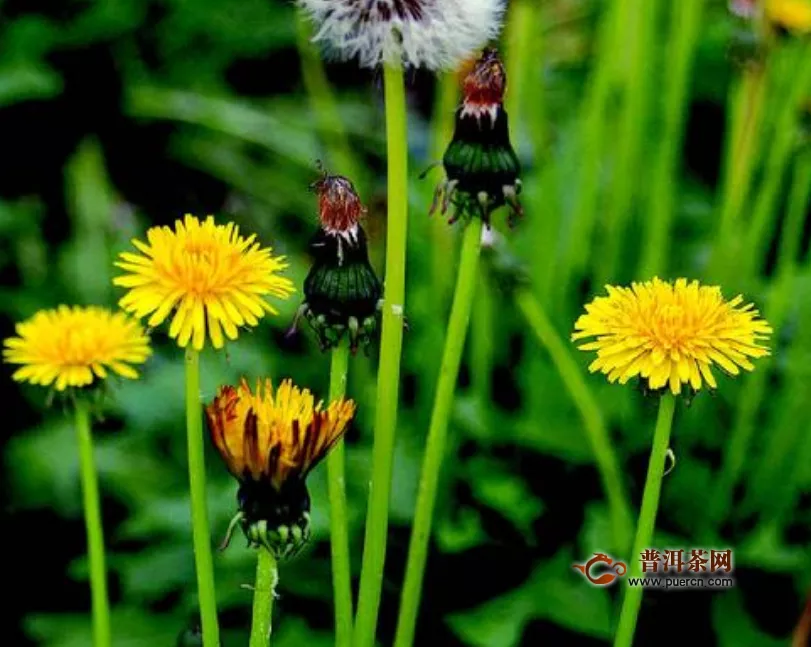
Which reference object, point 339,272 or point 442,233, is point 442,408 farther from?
point 442,233

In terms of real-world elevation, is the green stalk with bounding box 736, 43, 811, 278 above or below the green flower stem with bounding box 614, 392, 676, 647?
above

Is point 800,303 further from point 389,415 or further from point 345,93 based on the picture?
point 345,93

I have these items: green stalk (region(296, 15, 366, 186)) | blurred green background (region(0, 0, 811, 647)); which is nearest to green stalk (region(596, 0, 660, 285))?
blurred green background (region(0, 0, 811, 647))

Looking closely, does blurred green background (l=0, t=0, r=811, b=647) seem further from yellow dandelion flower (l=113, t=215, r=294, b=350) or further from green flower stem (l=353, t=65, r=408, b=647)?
yellow dandelion flower (l=113, t=215, r=294, b=350)

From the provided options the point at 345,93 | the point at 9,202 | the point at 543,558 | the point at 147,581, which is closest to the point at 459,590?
the point at 543,558

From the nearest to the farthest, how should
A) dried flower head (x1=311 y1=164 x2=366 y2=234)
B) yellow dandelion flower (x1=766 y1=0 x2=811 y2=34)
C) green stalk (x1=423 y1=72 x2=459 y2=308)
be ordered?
1. dried flower head (x1=311 y1=164 x2=366 y2=234)
2. yellow dandelion flower (x1=766 y1=0 x2=811 y2=34)
3. green stalk (x1=423 y1=72 x2=459 y2=308)

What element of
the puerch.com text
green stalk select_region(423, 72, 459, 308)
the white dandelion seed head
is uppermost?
the white dandelion seed head
